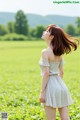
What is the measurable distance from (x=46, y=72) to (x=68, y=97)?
1.46 feet

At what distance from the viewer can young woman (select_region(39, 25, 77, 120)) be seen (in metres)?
5.36

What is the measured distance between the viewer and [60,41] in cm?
545

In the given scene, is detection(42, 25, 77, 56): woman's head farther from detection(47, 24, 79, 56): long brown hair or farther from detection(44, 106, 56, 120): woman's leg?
detection(44, 106, 56, 120): woman's leg

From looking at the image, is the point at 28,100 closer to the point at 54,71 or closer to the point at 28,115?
the point at 28,115

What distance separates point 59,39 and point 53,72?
1.37ft

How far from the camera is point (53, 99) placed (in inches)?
212

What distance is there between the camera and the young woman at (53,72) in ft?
17.6

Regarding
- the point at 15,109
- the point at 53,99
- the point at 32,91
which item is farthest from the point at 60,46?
the point at 32,91

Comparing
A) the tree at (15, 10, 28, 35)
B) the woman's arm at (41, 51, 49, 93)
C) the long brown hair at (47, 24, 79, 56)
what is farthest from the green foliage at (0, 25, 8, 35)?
the woman's arm at (41, 51, 49, 93)

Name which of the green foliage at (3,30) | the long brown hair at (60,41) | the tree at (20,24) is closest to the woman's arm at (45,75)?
the long brown hair at (60,41)

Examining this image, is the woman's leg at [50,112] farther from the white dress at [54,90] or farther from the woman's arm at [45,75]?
the woman's arm at [45,75]

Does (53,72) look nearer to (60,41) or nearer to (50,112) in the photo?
(60,41)

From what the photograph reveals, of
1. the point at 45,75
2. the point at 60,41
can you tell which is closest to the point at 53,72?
the point at 45,75

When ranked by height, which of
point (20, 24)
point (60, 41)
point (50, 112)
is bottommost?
point (20, 24)
